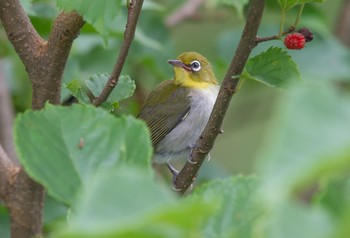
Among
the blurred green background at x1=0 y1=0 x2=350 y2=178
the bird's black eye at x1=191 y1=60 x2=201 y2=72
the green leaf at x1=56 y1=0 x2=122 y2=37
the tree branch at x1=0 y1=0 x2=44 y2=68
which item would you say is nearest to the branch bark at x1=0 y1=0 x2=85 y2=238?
the tree branch at x1=0 y1=0 x2=44 y2=68

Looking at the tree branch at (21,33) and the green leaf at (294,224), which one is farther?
the tree branch at (21,33)

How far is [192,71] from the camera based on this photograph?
389 cm

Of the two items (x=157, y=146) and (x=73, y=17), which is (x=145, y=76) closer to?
(x=157, y=146)

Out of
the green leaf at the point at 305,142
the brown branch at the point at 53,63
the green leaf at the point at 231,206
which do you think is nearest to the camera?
the green leaf at the point at 305,142

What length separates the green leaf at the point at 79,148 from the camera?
100 cm

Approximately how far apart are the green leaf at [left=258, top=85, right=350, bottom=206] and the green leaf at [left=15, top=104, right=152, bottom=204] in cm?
40

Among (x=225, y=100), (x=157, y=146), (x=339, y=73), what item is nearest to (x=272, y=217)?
(x=225, y=100)

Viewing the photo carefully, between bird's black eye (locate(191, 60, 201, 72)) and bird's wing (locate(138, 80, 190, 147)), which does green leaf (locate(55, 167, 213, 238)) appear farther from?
bird's black eye (locate(191, 60, 201, 72))

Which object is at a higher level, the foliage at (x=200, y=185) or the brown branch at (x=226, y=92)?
the foliage at (x=200, y=185)

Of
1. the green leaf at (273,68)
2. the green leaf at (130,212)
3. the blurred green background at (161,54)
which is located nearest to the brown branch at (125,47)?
the green leaf at (273,68)

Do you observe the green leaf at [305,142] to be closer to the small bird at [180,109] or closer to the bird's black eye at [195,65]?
the small bird at [180,109]

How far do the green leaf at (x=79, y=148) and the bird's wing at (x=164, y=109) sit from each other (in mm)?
2396

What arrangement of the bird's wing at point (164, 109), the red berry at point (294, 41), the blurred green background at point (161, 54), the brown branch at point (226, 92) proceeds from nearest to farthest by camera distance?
the brown branch at point (226, 92) < the red berry at point (294, 41) < the blurred green background at point (161, 54) < the bird's wing at point (164, 109)

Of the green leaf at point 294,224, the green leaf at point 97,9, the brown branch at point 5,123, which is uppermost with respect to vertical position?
the green leaf at point 294,224
